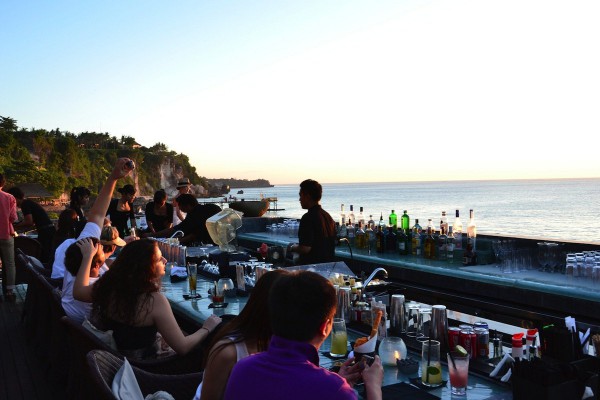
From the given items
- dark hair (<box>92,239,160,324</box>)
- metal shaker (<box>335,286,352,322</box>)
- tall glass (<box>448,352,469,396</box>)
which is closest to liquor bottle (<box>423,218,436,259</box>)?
metal shaker (<box>335,286,352,322</box>)

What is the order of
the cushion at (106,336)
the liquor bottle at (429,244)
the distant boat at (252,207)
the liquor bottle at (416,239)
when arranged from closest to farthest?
the cushion at (106,336) → the liquor bottle at (429,244) → the liquor bottle at (416,239) → the distant boat at (252,207)

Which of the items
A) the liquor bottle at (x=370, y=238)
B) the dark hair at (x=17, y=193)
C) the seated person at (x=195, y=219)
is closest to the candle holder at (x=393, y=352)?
the liquor bottle at (x=370, y=238)

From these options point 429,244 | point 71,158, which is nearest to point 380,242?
point 429,244

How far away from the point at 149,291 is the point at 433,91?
27.5 m

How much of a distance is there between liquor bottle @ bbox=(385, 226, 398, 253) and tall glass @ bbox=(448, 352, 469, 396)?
13.2 ft

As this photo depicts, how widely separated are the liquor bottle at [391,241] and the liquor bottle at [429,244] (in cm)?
44

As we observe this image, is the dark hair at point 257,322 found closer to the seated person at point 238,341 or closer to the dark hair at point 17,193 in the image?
the seated person at point 238,341

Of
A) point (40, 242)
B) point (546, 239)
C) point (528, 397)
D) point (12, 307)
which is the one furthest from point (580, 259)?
point (40, 242)

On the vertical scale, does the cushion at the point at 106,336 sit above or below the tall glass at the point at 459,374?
below

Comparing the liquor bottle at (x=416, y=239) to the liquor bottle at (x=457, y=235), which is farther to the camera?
the liquor bottle at (x=416, y=239)

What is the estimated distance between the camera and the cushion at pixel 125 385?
2.17 metres

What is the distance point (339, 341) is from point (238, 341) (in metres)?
0.69

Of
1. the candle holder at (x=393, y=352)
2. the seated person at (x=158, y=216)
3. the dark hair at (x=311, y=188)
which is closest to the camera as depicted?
the candle holder at (x=393, y=352)

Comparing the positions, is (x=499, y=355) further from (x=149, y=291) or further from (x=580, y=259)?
(x=580, y=259)
